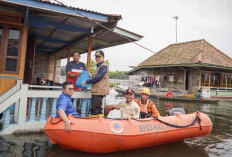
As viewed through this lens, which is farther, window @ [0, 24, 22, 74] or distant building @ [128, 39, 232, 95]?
distant building @ [128, 39, 232, 95]

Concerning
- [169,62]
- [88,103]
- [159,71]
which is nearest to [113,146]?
[88,103]

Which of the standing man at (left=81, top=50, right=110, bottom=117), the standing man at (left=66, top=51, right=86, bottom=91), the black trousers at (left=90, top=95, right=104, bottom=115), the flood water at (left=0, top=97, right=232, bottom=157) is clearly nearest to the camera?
the flood water at (left=0, top=97, right=232, bottom=157)

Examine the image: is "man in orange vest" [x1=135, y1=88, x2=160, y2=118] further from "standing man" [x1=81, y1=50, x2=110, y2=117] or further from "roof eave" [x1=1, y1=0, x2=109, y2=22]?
"roof eave" [x1=1, y1=0, x2=109, y2=22]

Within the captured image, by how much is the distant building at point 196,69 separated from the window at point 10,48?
1527cm

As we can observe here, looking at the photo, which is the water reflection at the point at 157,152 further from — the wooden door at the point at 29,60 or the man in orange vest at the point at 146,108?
the wooden door at the point at 29,60

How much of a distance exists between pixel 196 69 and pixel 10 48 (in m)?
16.7

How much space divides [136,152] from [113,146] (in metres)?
0.74

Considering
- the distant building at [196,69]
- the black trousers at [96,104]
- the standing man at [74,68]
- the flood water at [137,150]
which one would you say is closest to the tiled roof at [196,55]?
the distant building at [196,69]

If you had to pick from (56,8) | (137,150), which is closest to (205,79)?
(137,150)

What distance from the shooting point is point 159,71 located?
69.9ft

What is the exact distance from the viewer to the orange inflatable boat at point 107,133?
3449mm

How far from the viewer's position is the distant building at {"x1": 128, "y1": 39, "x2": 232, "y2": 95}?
1760 centimetres

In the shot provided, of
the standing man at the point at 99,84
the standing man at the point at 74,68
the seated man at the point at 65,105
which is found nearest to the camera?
the seated man at the point at 65,105

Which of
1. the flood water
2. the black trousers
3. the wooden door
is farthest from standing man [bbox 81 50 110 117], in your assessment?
the wooden door
